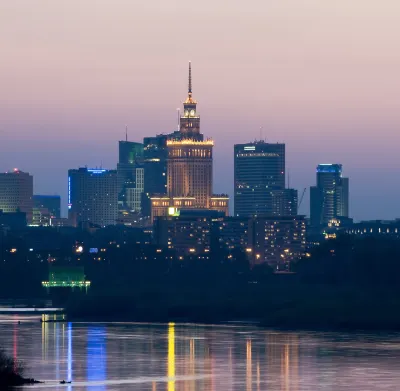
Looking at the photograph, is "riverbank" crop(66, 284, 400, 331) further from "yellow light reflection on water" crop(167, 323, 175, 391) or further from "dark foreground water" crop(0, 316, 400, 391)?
"yellow light reflection on water" crop(167, 323, 175, 391)

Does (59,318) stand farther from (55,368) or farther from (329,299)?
(55,368)

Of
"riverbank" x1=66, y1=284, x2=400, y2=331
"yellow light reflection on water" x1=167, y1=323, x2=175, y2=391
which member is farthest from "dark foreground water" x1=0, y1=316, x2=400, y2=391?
"riverbank" x1=66, y1=284, x2=400, y2=331

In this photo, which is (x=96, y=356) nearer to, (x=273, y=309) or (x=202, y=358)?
(x=202, y=358)

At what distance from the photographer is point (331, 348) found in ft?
433

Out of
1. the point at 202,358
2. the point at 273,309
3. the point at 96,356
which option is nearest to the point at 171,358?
the point at 202,358

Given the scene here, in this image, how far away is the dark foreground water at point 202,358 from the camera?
10462cm

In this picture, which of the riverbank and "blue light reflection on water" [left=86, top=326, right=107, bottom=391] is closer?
"blue light reflection on water" [left=86, top=326, right=107, bottom=391]

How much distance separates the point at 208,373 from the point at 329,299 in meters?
72.2

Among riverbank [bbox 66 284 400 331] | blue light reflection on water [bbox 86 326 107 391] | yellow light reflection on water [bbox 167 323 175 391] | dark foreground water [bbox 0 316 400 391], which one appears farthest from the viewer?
riverbank [bbox 66 284 400 331]

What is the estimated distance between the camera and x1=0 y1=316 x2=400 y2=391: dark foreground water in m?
105

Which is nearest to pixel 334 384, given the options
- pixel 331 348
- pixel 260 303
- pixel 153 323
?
pixel 331 348

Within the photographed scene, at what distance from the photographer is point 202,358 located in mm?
122688

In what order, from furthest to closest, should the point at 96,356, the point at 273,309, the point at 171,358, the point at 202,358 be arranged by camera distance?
the point at 273,309
the point at 96,356
the point at 171,358
the point at 202,358

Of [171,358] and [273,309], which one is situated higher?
[273,309]
